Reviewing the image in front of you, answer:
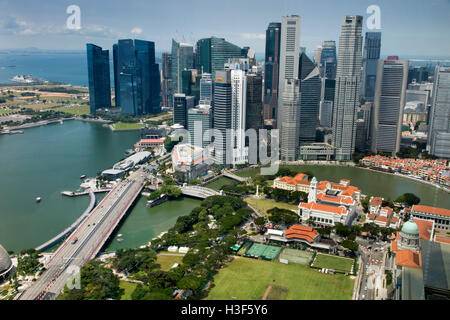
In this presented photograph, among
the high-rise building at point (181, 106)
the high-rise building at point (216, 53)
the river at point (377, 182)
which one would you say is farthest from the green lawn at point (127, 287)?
the high-rise building at point (216, 53)

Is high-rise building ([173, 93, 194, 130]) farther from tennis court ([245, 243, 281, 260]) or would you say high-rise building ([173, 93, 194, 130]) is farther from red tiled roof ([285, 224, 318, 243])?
tennis court ([245, 243, 281, 260])

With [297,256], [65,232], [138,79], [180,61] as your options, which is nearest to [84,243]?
[65,232]

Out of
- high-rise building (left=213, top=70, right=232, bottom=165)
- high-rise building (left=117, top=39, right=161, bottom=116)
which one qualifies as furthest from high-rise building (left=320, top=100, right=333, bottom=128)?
high-rise building (left=117, top=39, right=161, bottom=116)

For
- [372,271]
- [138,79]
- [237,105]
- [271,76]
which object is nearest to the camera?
[372,271]

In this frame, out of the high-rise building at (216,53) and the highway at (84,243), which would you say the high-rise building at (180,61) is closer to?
the high-rise building at (216,53)

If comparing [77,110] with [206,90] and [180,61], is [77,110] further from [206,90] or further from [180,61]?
[206,90]

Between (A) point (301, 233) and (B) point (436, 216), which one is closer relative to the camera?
(A) point (301, 233)
